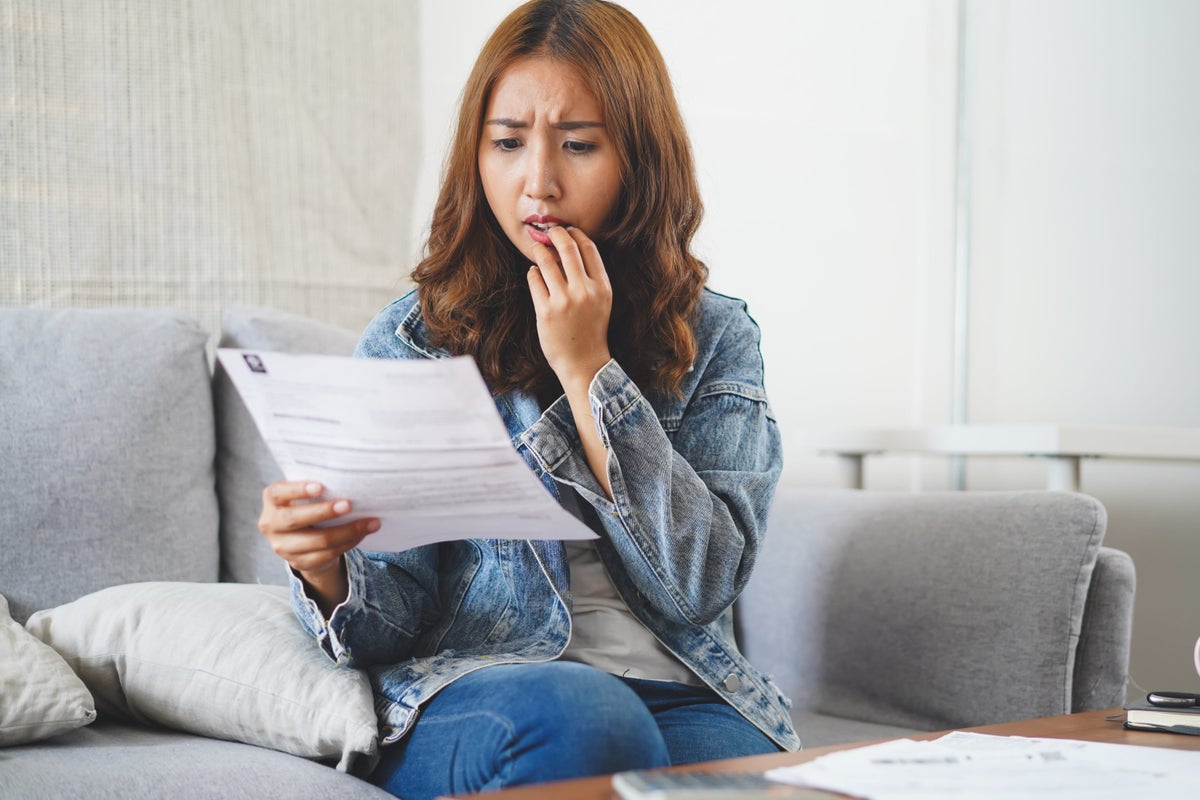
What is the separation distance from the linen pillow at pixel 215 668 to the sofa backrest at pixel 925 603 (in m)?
0.67

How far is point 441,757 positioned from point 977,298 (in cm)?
163

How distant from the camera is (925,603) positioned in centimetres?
135

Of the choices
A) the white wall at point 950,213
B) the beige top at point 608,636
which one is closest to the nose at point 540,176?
the beige top at point 608,636

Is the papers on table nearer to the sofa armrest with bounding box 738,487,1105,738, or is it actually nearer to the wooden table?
the wooden table

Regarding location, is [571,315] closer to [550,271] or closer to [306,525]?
[550,271]

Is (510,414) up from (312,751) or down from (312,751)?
up

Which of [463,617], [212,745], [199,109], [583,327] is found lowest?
[212,745]

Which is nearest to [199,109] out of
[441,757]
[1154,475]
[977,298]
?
[441,757]

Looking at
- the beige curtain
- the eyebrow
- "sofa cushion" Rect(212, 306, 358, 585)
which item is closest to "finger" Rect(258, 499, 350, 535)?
the eyebrow

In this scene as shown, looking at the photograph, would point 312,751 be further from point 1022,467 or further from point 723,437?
point 1022,467

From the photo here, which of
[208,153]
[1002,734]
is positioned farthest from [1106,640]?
[208,153]

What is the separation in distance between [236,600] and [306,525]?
0.35m

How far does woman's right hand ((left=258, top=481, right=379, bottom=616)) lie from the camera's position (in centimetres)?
82

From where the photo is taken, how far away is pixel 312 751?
1.01 metres
